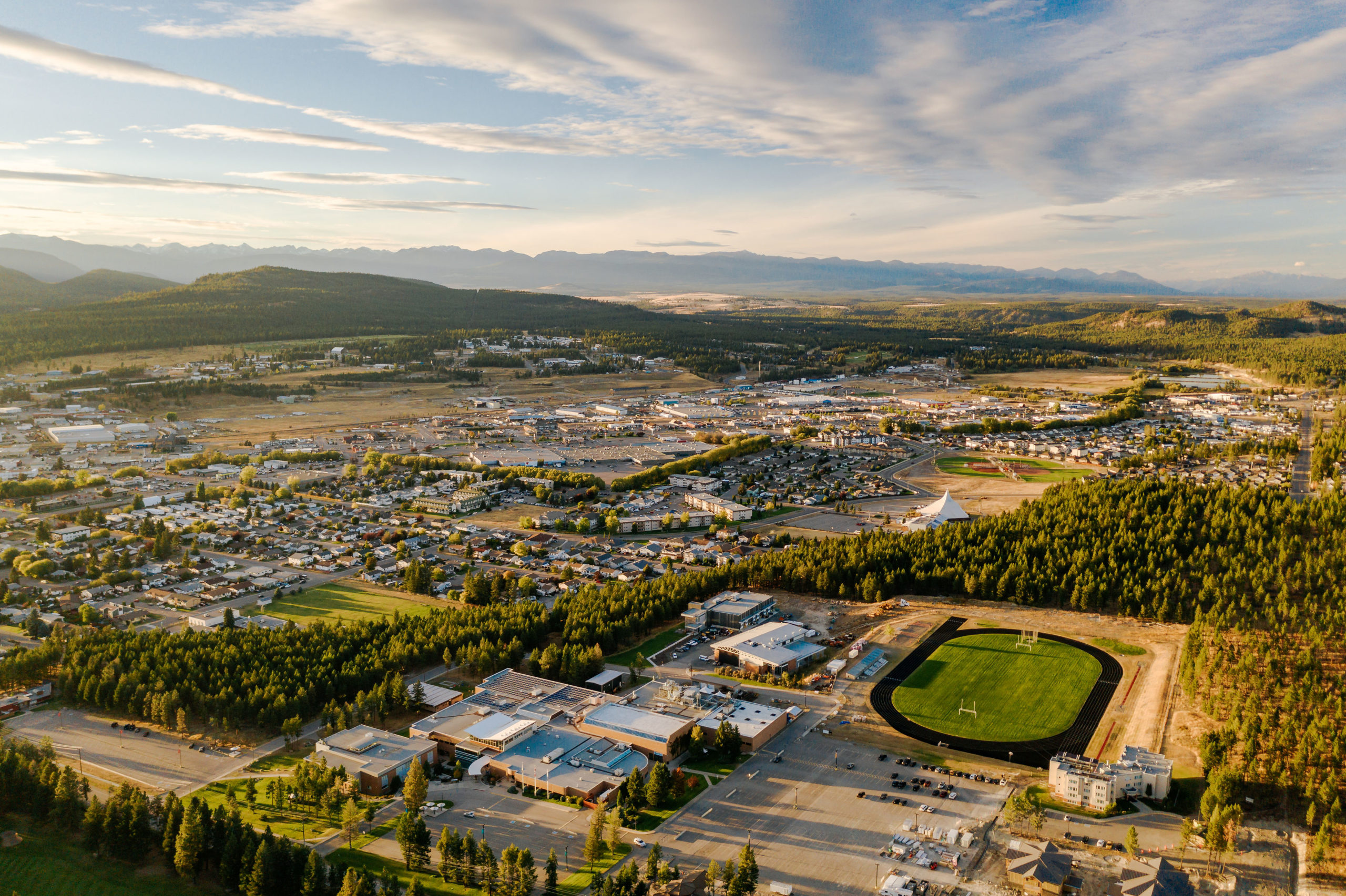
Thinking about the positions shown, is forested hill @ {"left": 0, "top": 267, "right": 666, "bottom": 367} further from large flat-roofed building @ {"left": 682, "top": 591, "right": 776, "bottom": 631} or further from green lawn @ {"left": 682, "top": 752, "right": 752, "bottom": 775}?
green lawn @ {"left": 682, "top": 752, "right": 752, "bottom": 775}

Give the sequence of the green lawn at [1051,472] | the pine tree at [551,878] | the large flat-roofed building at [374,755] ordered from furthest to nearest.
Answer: the green lawn at [1051,472]
the large flat-roofed building at [374,755]
the pine tree at [551,878]

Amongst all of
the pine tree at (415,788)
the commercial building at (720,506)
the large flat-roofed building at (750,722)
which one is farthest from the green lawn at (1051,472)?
the pine tree at (415,788)

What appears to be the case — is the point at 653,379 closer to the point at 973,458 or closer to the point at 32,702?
the point at 973,458

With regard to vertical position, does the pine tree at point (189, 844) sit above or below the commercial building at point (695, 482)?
below

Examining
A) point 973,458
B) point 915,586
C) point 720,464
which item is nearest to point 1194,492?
point 915,586

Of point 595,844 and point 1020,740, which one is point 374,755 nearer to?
point 595,844

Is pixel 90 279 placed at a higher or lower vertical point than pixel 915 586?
higher

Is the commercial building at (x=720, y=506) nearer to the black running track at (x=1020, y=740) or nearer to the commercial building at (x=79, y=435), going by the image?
the black running track at (x=1020, y=740)
